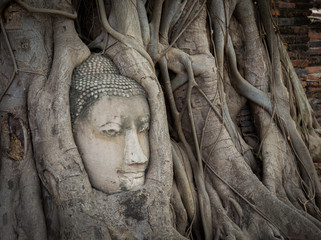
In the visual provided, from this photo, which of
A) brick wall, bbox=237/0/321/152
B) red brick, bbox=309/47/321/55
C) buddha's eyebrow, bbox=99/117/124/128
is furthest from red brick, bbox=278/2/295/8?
buddha's eyebrow, bbox=99/117/124/128

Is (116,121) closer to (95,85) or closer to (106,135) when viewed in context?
(106,135)

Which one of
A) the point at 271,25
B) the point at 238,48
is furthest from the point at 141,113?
the point at 271,25

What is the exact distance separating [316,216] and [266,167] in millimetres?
528

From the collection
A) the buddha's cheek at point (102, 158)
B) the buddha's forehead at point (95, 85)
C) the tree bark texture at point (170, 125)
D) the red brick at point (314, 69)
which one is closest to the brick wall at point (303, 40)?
the red brick at point (314, 69)

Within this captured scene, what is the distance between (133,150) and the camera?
7.42 ft

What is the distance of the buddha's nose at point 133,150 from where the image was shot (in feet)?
7.38

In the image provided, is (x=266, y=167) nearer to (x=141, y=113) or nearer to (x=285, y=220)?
(x=285, y=220)

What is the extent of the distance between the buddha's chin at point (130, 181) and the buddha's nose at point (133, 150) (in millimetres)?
89

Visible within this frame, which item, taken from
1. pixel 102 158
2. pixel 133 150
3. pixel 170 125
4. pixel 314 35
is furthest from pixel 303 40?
pixel 102 158

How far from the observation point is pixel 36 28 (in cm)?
240

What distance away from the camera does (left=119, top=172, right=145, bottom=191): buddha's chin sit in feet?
7.45

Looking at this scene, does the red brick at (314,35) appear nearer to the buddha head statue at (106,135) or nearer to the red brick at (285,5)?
the red brick at (285,5)

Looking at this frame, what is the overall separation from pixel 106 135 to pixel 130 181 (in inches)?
12.4

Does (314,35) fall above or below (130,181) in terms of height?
above
